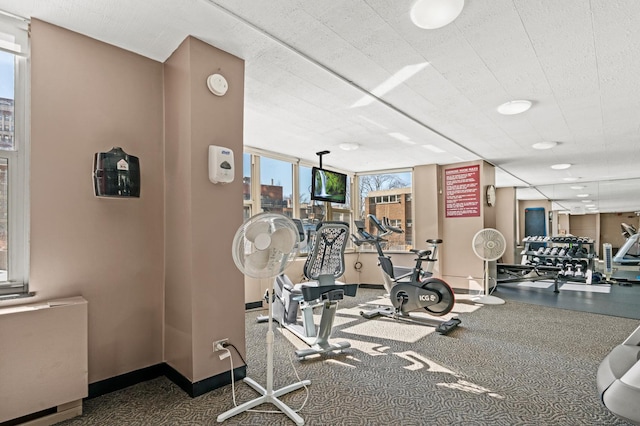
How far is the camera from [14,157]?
7.32 feet

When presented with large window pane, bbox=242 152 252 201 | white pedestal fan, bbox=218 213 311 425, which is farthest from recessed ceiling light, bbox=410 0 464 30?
large window pane, bbox=242 152 252 201

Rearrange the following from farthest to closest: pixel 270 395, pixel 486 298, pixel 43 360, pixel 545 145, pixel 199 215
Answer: pixel 486 298 → pixel 545 145 → pixel 199 215 → pixel 270 395 → pixel 43 360

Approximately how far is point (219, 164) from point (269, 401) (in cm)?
173

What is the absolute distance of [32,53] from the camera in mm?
2215

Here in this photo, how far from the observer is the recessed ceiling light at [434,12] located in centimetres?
195

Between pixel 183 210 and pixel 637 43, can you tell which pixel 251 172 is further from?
pixel 637 43

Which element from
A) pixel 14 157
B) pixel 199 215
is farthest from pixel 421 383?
pixel 14 157

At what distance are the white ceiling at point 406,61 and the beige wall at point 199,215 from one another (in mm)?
241

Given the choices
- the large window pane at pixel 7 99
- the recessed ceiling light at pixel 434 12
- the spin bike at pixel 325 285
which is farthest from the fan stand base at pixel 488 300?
the large window pane at pixel 7 99

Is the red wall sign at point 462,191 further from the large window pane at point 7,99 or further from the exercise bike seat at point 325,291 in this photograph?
the large window pane at point 7,99

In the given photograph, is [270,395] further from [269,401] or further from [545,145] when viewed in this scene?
[545,145]

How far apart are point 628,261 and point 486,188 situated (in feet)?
11.1

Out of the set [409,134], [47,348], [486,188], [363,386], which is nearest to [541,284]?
[486,188]

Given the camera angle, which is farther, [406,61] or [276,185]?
[276,185]
